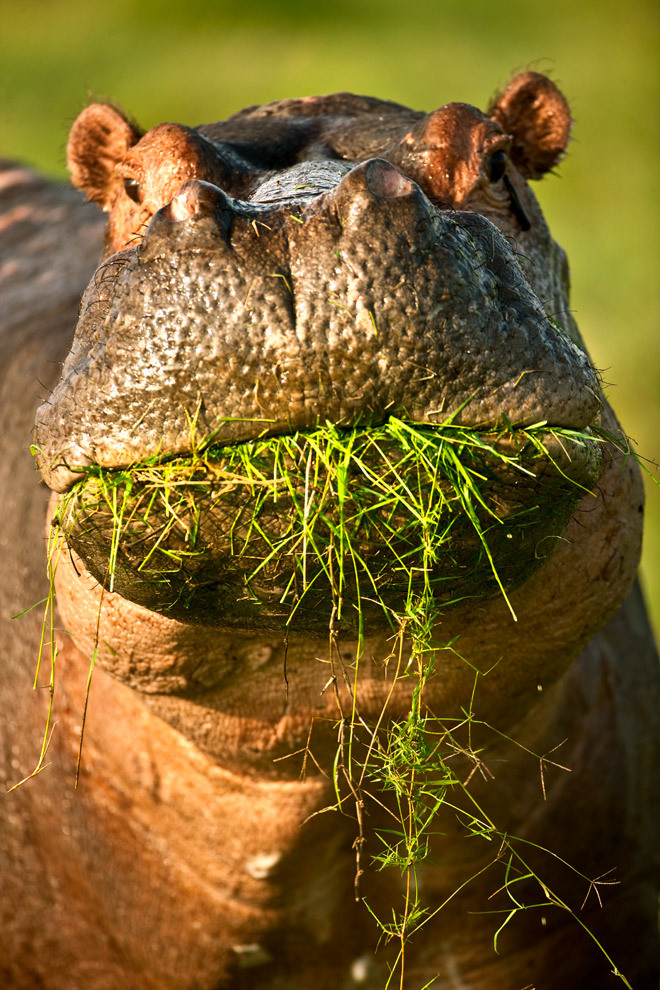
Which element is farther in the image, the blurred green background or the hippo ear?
the blurred green background

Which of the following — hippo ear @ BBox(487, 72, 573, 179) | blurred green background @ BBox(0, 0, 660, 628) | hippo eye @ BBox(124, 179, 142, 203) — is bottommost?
blurred green background @ BBox(0, 0, 660, 628)

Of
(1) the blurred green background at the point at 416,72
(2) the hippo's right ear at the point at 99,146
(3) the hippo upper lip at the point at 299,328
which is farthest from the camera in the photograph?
(1) the blurred green background at the point at 416,72

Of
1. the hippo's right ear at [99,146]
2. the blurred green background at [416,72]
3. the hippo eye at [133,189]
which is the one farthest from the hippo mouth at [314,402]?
the blurred green background at [416,72]

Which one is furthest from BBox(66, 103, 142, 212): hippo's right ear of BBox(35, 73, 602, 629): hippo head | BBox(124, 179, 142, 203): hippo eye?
BBox(35, 73, 602, 629): hippo head

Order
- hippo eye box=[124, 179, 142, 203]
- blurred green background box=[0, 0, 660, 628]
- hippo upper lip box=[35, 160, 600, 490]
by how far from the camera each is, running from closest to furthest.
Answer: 1. hippo upper lip box=[35, 160, 600, 490]
2. hippo eye box=[124, 179, 142, 203]
3. blurred green background box=[0, 0, 660, 628]

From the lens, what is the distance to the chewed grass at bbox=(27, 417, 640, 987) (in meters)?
2.08

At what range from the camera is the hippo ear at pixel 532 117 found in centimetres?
328

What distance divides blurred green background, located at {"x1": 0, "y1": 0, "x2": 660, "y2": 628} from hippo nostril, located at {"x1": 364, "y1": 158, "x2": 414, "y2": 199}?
8435mm

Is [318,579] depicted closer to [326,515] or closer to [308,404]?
[326,515]

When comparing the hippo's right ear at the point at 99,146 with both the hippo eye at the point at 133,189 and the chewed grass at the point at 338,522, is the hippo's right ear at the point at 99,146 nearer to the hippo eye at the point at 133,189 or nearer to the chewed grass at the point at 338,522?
the hippo eye at the point at 133,189

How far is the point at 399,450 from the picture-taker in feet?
6.86

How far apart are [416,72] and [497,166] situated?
51.1 feet

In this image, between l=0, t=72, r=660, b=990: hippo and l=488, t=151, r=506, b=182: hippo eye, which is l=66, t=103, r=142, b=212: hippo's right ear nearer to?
l=0, t=72, r=660, b=990: hippo

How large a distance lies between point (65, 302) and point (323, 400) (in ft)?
7.53
